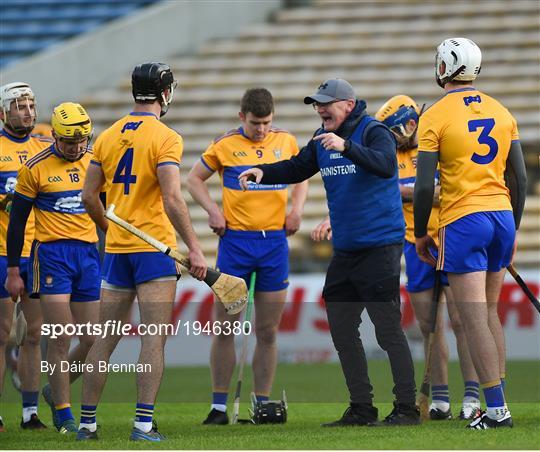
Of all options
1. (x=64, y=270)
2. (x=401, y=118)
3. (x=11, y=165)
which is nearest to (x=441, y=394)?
(x=401, y=118)

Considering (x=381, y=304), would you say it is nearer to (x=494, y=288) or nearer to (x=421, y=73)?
(x=494, y=288)

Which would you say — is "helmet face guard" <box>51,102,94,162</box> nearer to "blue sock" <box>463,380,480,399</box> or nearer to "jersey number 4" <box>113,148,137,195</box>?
"jersey number 4" <box>113,148,137,195</box>

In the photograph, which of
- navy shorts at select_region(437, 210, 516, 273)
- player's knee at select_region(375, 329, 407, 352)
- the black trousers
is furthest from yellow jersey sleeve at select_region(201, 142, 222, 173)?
navy shorts at select_region(437, 210, 516, 273)

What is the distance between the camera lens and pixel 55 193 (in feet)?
25.4

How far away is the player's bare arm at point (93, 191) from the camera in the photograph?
23.2 feet

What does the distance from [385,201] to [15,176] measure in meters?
2.68

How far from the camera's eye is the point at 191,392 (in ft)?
34.5

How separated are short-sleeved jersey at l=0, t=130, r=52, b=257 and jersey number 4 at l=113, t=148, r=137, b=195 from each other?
1631 millimetres

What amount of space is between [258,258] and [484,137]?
7.12 feet

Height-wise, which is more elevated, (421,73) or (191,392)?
(421,73)

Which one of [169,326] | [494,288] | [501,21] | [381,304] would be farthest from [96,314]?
[501,21]

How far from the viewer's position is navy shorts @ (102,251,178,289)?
271 inches

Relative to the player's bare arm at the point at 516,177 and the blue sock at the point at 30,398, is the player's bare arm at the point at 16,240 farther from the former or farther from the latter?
the player's bare arm at the point at 516,177

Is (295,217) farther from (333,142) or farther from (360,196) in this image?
(333,142)
